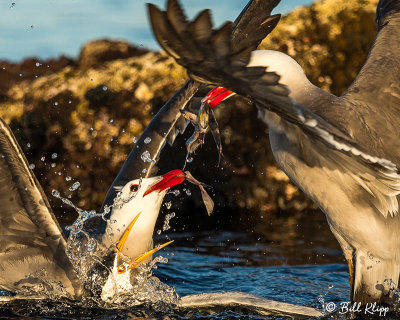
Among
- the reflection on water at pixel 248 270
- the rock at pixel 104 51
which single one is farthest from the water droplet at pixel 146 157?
the rock at pixel 104 51

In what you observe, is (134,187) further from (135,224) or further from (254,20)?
(254,20)

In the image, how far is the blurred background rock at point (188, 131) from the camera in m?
10.3

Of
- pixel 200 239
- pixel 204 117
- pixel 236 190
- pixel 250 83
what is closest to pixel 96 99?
pixel 236 190

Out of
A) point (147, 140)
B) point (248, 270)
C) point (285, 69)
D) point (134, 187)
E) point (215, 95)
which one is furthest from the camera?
point (248, 270)

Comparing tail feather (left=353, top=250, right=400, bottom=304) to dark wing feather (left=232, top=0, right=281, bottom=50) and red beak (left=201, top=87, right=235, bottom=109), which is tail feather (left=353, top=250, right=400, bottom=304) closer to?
red beak (left=201, top=87, right=235, bottom=109)

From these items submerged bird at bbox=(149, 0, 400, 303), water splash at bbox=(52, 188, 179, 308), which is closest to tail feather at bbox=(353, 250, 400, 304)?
submerged bird at bbox=(149, 0, 400, 303)

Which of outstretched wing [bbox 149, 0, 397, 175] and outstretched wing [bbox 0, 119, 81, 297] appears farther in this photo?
outstretched wing [bbox 0, 119, 81, 297]

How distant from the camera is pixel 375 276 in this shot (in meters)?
4.75

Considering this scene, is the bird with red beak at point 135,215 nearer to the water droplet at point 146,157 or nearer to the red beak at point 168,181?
the red beak at point 168,181

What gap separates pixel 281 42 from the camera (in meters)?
11.5

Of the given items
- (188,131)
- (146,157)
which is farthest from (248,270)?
(188,131)

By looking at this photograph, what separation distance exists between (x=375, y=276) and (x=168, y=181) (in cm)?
177

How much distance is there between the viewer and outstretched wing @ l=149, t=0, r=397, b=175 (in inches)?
130

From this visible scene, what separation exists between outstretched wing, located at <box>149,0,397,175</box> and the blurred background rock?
5.84 meters
